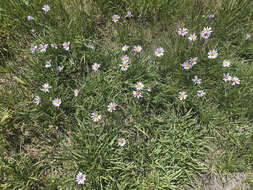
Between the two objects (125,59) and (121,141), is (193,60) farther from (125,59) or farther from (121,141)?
(121,141)

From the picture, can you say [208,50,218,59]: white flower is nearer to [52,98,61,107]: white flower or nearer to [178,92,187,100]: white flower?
[178,92,187,100]: white flower

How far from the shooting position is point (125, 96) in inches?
89.8

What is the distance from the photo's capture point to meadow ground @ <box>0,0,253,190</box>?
197 centimetres

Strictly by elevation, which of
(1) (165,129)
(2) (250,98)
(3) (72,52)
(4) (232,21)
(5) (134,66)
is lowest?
(1) (165,129)

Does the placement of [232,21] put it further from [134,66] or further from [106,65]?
[106,65]

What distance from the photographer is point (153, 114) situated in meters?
2.28

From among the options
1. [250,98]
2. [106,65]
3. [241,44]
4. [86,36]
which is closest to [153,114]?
[106,65]

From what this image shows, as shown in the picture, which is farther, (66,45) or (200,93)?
(66,45)

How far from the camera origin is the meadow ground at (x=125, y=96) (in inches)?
77.5

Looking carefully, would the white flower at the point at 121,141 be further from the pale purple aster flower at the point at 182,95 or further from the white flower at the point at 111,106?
the pale purple aster flower at the point at 182,95

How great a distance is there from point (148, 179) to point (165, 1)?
2220 mm

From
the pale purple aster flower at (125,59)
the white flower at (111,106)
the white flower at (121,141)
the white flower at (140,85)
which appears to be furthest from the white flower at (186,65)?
the white flower at (121,141)

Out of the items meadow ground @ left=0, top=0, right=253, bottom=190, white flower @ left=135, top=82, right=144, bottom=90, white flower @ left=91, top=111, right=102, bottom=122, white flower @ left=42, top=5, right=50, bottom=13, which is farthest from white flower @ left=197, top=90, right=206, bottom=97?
white flower @ left=42, top=5, right=50, bottom=13

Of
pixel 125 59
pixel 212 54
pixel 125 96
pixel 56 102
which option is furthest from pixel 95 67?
pixel 212 54
